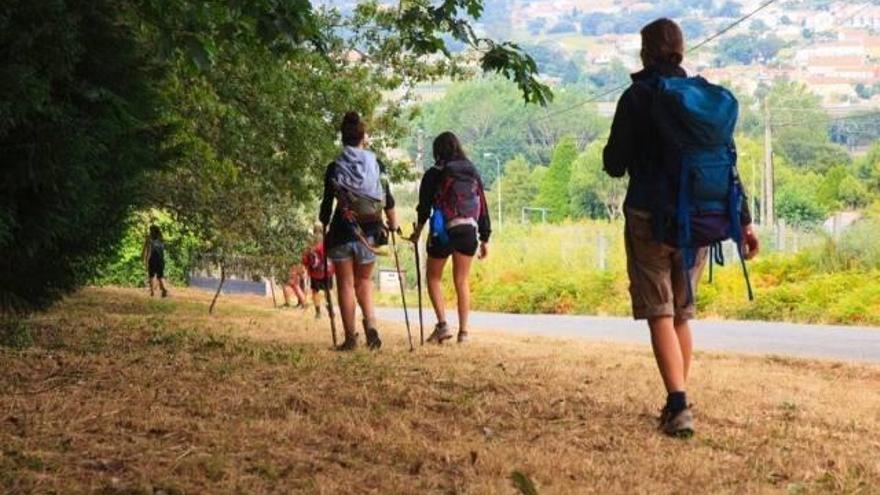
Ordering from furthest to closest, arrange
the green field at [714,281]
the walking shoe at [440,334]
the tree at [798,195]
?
the tree at [798,195]
the green field at [714,281]
the walking shoe at [440,334]

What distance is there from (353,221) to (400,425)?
4554mm

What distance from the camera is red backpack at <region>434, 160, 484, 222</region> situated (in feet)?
37.1

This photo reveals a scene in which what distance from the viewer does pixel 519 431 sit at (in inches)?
244

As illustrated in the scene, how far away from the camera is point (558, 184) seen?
242 feet

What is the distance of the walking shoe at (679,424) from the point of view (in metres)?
6.14

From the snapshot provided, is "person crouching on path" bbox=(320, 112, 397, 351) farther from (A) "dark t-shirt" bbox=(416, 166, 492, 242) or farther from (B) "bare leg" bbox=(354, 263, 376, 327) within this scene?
(A) "dark t-shirt" bbox=(416, 166, 492, 242)

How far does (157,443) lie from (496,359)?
4.36m

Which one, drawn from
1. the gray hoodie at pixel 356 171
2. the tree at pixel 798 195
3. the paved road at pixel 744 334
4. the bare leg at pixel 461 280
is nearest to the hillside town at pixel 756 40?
the tree at pixel 798 195

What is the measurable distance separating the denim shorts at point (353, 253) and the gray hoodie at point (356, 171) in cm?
37

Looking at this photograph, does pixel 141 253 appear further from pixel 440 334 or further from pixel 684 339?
pixel 684 339

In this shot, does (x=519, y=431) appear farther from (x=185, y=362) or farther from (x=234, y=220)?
(x=234, y=220)

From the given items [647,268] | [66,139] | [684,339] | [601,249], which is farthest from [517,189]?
[647,268]

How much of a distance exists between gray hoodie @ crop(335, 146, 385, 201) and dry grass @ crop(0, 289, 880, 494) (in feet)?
4.25

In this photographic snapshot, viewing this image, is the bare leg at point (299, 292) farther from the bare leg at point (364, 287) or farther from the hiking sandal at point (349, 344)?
the hiking sandal at point (349, 344)
